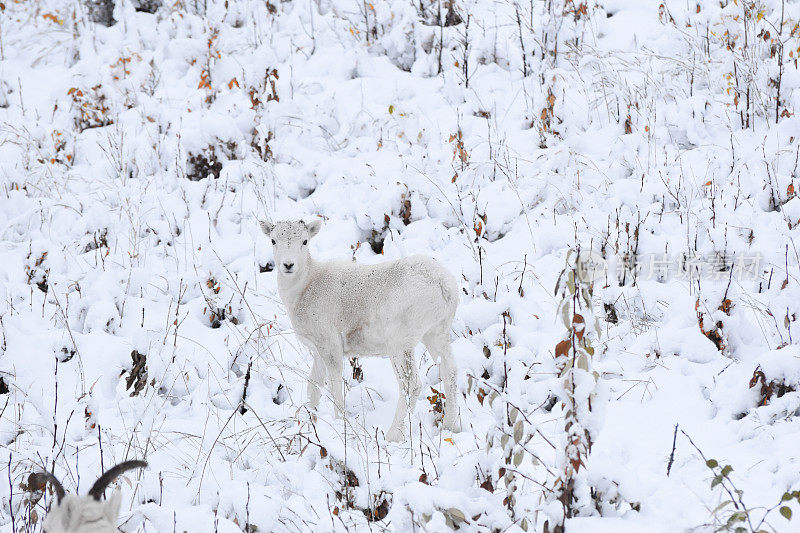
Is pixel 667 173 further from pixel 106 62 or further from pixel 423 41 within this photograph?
pixel 106 62

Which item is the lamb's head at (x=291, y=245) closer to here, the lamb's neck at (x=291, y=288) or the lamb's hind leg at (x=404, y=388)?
the lamb's neck at (x=291, y=288)

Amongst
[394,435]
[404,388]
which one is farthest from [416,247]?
[394,435]

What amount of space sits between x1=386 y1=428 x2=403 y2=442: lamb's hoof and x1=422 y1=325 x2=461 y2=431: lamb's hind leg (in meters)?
0.32

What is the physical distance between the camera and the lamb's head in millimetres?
5320

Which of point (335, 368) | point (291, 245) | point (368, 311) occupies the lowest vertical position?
point (335, 368)

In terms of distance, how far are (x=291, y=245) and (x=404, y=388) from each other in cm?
129

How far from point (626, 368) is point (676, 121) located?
3697 millimetres

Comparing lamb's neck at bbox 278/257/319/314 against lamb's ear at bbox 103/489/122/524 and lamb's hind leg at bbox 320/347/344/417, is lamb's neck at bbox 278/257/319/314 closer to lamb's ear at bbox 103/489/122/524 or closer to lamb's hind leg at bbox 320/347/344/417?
lamb's hind leg at bbox 320/347/344/417

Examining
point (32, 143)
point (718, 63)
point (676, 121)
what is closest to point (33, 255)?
point (32, 143)

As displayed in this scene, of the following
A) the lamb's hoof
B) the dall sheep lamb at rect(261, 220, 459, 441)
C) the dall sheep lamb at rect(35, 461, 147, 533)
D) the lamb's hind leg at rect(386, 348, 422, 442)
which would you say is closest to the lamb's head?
the dall sheep lamb at rect(261, 220, 459, 441)

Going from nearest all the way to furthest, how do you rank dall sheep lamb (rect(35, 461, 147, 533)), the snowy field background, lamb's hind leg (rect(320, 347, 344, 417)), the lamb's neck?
dall sheep lamb (rect(35, 461, 147, 533)) → the snowy field background → lamb's hind leg (rect(320, 347, 344, 417)) → the lamb's neck

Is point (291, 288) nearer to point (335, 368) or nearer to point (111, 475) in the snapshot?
point (335, 368)

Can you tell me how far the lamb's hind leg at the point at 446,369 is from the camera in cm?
512

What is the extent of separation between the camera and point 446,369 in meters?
5.26
